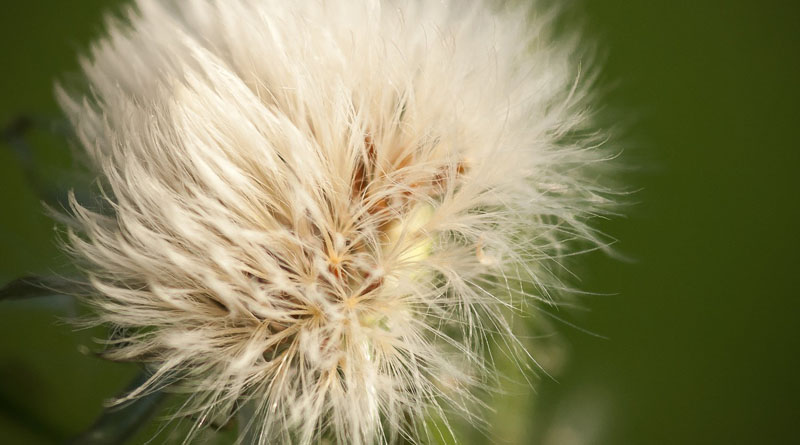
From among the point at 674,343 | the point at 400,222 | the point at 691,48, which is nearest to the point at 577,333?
the point at 674,343

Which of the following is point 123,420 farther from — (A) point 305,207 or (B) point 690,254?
(B) point 690,254

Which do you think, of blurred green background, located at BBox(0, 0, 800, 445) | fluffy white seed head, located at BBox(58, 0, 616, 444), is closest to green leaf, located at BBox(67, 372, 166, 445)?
fluffy white seed head, located at BBox(58, 0, 616, 444)

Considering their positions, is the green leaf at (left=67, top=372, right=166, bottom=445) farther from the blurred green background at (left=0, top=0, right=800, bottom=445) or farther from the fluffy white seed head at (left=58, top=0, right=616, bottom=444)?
the blurred green background at (left=0, top=0, right=800, bottom=445)

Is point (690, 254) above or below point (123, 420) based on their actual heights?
below

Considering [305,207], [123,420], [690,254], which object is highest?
[305,207]

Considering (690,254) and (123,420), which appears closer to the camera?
(123,420)

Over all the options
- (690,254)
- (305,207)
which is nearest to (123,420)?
(305,207)
